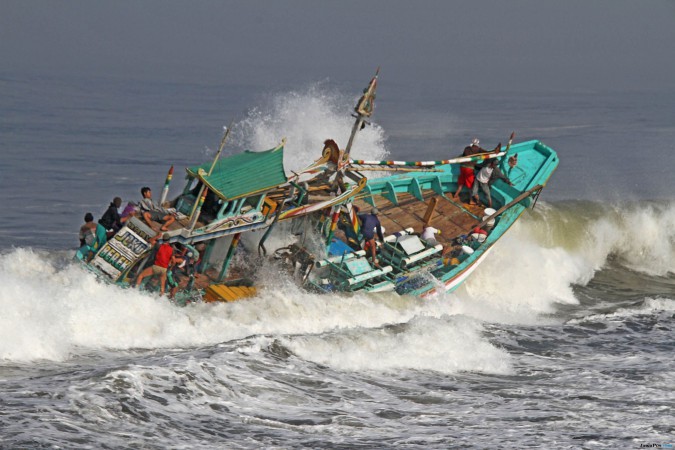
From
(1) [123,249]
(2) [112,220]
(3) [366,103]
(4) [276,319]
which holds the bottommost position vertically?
(4) [276,319]

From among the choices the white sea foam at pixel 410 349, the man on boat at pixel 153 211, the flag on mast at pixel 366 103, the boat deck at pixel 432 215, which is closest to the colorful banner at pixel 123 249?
the man on boat at pixel 153 211

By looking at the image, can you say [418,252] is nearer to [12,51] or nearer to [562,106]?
[562,106]

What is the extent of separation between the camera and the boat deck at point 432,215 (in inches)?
1049

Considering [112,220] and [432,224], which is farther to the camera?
[432,224]

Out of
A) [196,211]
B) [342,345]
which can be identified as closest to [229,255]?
[196,211]

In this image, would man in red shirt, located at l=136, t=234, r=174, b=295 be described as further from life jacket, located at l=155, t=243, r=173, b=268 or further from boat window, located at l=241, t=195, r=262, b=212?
boat window, located at l=241, t=195, r=262, b=212

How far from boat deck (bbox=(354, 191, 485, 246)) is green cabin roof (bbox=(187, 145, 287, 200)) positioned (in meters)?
4.79

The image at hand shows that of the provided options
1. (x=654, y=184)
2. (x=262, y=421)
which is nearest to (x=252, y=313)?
(x=262, y=421)

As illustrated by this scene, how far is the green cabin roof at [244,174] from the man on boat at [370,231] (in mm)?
3052

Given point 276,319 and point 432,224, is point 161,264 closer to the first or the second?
point 276,319

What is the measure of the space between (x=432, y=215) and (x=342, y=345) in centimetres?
745

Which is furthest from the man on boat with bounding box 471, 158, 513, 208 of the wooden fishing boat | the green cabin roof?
the green cabin roof

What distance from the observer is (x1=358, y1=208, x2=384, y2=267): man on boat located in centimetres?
2414

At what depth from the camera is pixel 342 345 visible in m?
21.0
